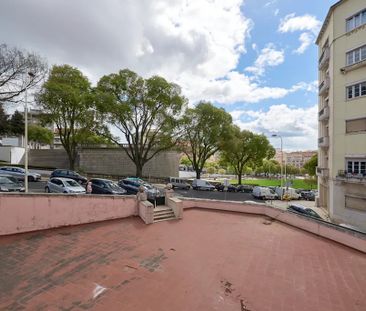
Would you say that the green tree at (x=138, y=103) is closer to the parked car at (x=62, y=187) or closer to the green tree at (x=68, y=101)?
the green tree at (x=68, y=101)

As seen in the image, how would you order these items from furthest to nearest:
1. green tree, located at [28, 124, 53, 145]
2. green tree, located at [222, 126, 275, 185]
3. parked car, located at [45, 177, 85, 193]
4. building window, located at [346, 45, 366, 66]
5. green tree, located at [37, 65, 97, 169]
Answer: green tree, located at [28, 124, 53, 145] → green tree, located at [222, 126, 275, 185] → green tree, located at [37, 65, 97, 169] → building window, located at [346, 45, 366, 66] → parked car, located at [45, 177, 85, 193]

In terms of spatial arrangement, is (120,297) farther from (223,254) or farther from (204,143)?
(204,143)

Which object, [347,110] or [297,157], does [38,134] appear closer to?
[347,110]

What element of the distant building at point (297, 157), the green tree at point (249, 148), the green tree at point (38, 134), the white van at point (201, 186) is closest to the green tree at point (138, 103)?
the white van at point (201, 186)

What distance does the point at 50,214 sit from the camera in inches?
408

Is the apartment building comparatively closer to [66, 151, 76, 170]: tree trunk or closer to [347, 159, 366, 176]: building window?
[347, 159, 366, 176]: building window

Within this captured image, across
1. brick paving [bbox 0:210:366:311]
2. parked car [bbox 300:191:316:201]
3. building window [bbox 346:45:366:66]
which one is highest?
building window [bbox 346:45:366:66]

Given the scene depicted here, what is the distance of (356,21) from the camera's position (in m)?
21.2

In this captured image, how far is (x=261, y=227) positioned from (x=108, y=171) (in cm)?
3305

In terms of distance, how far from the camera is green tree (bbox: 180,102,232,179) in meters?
37.4

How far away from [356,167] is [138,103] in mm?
25697

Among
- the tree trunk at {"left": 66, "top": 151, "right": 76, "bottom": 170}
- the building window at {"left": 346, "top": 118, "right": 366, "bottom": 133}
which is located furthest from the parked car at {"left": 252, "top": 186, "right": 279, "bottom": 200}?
the tree trunk at {"left": 66, "top": 151, "right": 76, "bottom": 170}

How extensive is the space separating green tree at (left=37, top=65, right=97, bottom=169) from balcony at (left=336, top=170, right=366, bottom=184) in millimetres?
28806

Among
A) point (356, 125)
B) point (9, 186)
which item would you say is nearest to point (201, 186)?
point (356, 125)
